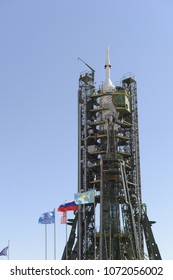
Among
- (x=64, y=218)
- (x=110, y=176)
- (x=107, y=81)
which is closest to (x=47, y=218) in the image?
(x=64, y=218)

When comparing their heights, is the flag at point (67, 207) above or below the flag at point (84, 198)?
below

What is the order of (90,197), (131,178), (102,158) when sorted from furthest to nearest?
(131,178) < (102,158) < (90,197)

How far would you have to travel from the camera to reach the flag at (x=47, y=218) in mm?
95606

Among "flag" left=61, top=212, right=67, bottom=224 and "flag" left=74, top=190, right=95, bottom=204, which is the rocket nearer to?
"flag" left=74, top=190, right=95, bottom=204

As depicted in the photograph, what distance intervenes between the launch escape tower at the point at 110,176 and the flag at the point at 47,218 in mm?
16713

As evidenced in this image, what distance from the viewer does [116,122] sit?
123 metres

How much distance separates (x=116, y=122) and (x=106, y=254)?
29694 millimetres

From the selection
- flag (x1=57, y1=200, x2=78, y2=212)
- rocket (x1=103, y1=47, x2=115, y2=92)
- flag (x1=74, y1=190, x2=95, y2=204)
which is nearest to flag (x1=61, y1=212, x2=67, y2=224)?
flag (x1=57, y1=200, x2=78, y2=212)

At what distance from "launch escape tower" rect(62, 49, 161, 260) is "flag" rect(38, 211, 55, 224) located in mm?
16713

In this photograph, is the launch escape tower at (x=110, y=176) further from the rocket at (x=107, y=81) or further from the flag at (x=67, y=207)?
the flag at (x=67, y=207)

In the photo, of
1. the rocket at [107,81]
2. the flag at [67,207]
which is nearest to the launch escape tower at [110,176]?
the rocket at [107,81]

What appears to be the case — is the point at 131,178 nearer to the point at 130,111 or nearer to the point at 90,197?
the point at 130,111

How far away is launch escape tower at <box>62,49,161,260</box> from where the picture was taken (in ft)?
376
